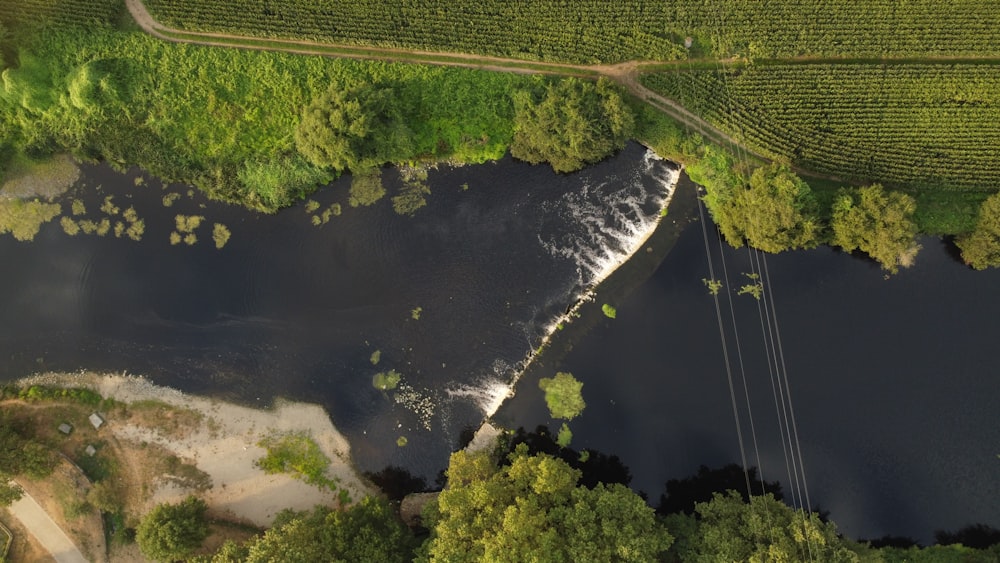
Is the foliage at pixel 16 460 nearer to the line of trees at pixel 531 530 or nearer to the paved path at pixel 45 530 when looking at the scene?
the paved path at pixel 45 530

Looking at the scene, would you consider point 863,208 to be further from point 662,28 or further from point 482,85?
point 482,85

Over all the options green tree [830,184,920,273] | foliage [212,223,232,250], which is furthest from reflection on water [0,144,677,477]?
green tree [830,184,920,273]

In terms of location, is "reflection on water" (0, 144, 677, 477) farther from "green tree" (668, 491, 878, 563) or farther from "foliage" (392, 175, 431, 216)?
"green tree" (668, 491, 878, 563)

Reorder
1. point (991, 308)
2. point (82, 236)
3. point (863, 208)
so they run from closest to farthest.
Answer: point (863, 208)
point (991, 308)
point (82, 236)

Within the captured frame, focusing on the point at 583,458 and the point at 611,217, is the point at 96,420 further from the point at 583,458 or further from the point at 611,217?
the point at 611,217

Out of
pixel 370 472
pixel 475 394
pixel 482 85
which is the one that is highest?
pixel 482 85

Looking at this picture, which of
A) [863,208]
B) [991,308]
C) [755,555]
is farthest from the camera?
[991,308]

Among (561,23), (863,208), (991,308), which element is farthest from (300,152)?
(991,308)
